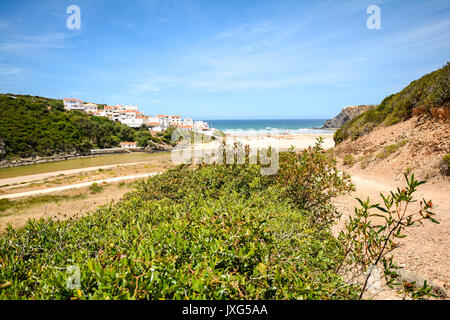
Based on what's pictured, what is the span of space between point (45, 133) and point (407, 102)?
76506 millimetres

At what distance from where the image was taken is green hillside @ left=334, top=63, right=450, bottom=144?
14911 mm

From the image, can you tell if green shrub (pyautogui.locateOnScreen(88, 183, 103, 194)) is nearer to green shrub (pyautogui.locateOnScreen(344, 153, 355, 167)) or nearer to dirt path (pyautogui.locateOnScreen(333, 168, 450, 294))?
dirt path (pyautogui.locateOnScreen(333, 168, 450, 294))

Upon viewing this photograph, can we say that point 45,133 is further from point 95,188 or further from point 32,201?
point 32,201

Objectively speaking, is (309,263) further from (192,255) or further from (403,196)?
(192,255)

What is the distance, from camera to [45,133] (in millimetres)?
59500

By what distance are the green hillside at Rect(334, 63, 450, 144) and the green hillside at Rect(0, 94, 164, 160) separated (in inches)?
2514

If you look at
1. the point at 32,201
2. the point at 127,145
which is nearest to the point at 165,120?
the point at 127,145

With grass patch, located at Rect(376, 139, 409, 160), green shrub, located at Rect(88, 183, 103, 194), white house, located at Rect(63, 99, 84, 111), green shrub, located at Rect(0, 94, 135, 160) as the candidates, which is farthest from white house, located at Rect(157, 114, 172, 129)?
grass patch, located at Rect(376, 139, 409, 160)

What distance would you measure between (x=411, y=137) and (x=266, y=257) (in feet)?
59.6

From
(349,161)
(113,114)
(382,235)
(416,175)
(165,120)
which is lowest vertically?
(416,175)

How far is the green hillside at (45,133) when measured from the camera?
52.5m

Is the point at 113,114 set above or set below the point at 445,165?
above

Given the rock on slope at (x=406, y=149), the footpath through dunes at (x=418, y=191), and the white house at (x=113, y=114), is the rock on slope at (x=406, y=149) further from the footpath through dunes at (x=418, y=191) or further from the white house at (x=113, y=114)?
the white house at (x=113, y=114)

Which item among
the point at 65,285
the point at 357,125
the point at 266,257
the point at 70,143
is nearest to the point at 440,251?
the point at 266,257
